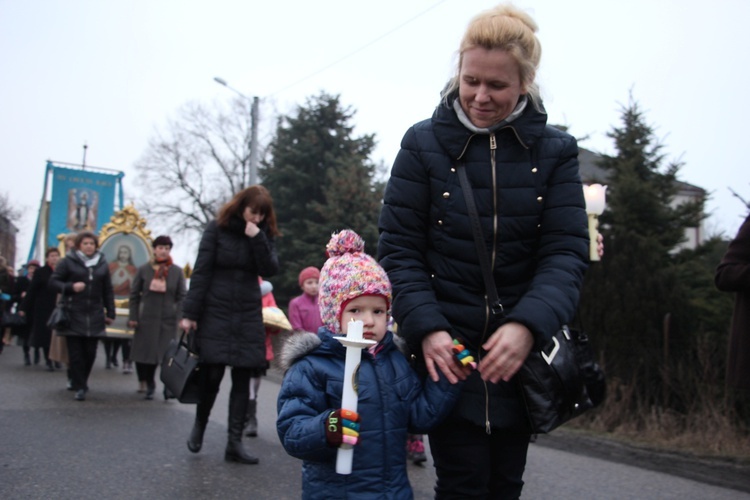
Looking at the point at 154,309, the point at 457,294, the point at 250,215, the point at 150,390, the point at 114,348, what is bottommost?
the point at 150,390

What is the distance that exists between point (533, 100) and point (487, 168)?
27 centimetres

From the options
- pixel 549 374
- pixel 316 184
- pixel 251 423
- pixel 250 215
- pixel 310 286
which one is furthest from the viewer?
pixel 316 184

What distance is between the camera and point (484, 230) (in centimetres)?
253

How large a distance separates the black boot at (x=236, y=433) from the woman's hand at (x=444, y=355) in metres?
3.98

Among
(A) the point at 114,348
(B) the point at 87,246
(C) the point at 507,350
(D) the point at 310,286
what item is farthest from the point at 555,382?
(A) the point at 114,348

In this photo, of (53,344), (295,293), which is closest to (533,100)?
(53,344)

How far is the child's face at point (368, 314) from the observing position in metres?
2.85

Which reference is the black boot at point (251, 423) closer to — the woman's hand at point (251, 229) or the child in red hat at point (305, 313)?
the child in red hat at point (305, 313)

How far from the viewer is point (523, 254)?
259cm

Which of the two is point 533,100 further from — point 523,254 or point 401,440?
point 401,440

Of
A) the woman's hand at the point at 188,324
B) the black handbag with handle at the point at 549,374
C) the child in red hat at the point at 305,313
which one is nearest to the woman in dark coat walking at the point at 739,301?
the black handbag with handle at the point at 549,374

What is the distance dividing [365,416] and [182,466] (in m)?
3.77

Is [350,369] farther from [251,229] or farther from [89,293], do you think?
[89,293]

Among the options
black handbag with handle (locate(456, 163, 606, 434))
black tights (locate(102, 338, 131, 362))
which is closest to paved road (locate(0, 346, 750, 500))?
black handbag with handle (locate(456, 163, 606, 434))
